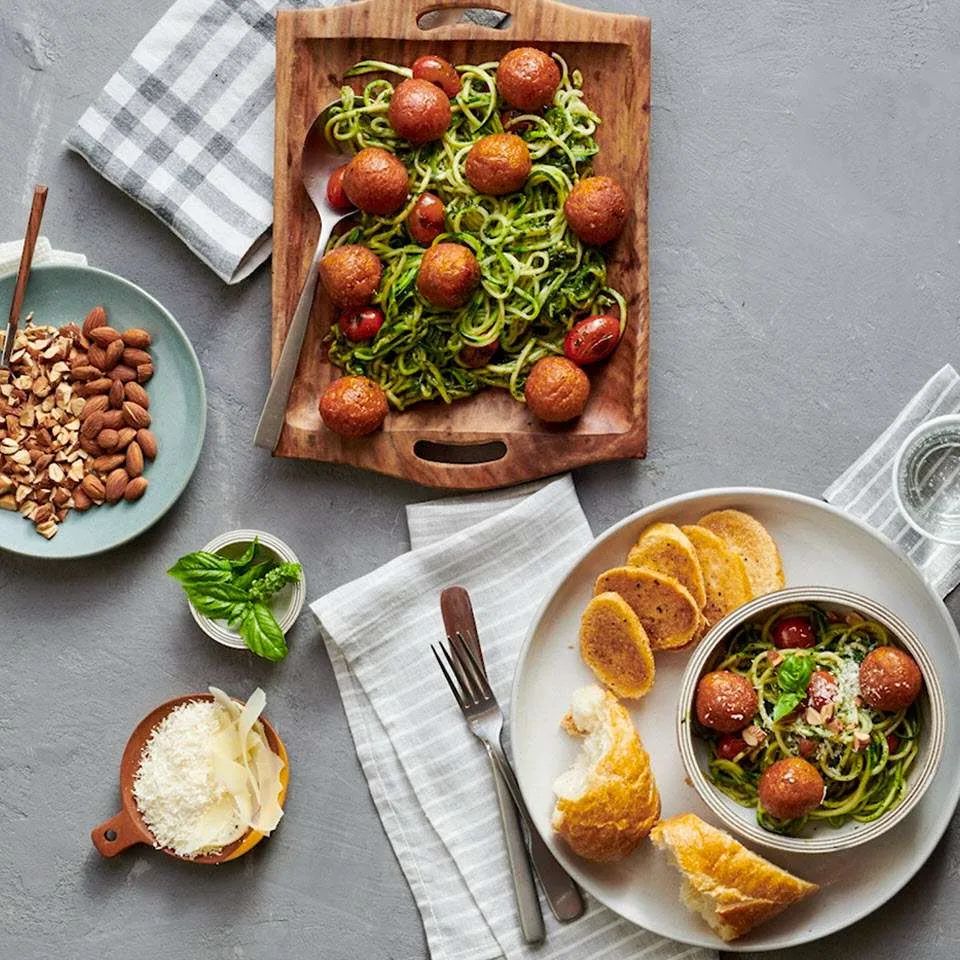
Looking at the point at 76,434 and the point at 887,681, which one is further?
the point at 76,434

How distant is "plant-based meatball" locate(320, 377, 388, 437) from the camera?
2.89 meters

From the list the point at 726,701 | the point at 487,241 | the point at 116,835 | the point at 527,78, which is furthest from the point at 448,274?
the point at 116,835

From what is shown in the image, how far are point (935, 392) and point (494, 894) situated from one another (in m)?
1.63

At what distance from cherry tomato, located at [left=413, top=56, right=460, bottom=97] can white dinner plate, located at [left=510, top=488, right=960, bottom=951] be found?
1.10 metres

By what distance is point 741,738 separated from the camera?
2707mm

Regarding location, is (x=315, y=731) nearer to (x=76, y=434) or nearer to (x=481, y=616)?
(x=481, y=616)

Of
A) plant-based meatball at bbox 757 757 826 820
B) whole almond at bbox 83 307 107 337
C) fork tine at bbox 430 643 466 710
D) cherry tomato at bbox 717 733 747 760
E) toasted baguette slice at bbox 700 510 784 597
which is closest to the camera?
plant-based meatball at bbox 757 757 826 820

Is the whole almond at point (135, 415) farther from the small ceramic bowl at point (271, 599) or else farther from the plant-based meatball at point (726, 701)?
the plant-based meatball at point (726, 701)

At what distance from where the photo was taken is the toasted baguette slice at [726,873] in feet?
8.69

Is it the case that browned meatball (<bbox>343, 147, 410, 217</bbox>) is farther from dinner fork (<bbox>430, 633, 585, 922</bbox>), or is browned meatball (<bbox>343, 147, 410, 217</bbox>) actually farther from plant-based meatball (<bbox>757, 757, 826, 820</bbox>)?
plant-based meatball (<bbox>757, 757, 826, 820</bbox>)

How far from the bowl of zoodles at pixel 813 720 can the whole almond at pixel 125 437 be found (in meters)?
1.45

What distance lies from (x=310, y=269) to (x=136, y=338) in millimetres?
469

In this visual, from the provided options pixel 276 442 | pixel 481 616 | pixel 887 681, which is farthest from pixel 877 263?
pixel 276 442

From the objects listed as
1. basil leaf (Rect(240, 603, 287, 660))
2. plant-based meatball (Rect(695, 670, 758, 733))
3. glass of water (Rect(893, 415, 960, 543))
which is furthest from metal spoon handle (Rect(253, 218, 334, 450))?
glass of water (Rect(893, 415, 960, 543))
